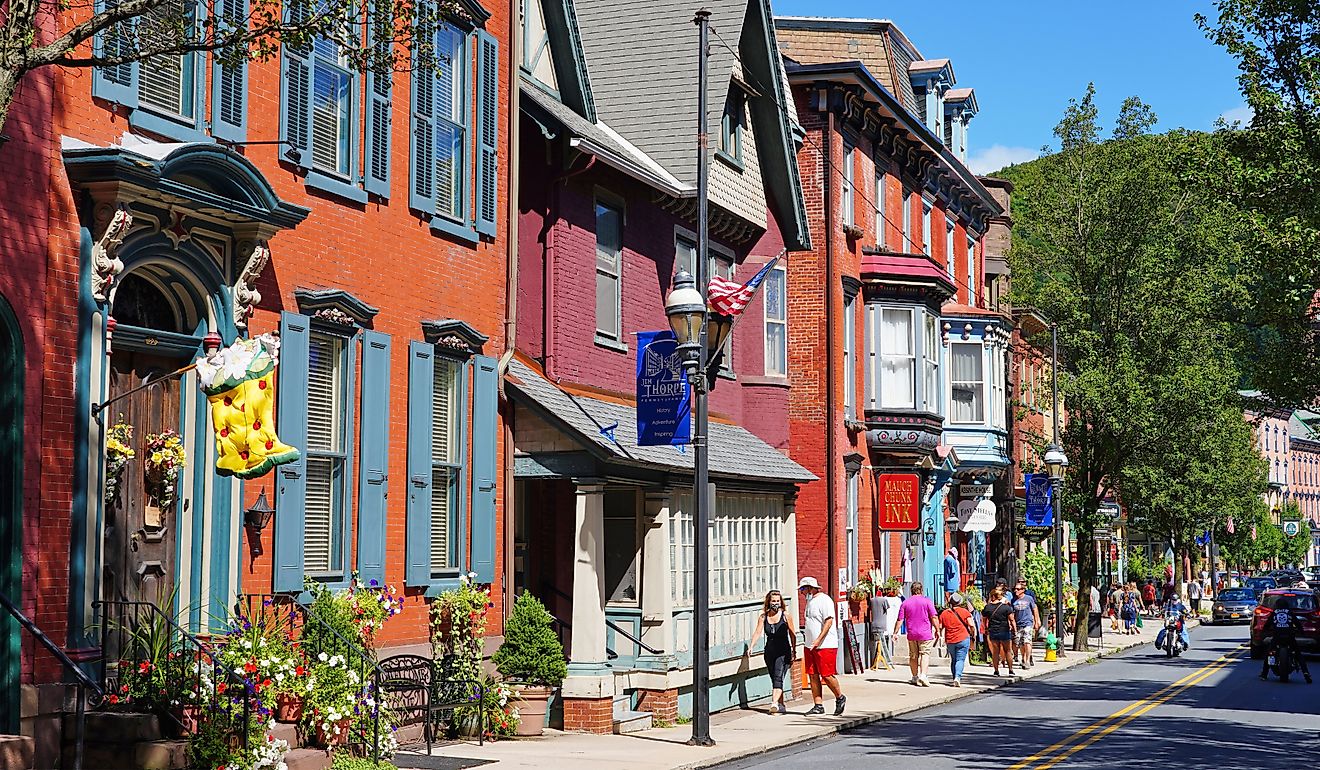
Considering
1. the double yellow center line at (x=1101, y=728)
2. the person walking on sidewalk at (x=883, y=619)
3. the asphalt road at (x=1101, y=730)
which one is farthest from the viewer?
the person walking on sidewalk at (x=883, y=619)

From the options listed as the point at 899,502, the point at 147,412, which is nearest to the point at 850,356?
the point at 899,502

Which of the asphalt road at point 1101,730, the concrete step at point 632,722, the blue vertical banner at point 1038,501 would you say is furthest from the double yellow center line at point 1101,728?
the blue vertical banner at point 1038,501

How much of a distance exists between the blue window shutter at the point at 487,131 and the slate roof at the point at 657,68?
5075 millimetres

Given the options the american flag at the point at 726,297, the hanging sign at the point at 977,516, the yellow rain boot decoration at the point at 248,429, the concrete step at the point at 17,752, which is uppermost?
the american flag at the point at 726,297

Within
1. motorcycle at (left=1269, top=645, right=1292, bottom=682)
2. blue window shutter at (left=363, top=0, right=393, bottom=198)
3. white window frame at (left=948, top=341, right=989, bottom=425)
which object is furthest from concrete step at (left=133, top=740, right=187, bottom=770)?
white window frame at (left=948, top=341, right=989, bottom=425)

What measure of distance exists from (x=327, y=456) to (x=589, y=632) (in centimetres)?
490

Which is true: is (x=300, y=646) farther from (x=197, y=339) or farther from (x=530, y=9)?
(x=530, y=9)

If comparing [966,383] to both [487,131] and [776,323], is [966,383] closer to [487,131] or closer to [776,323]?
[776,323]

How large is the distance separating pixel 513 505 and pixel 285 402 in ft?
16.4

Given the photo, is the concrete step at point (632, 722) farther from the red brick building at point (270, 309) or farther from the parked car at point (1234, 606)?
the parked car at point (1234, 606)

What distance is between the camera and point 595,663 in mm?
19469

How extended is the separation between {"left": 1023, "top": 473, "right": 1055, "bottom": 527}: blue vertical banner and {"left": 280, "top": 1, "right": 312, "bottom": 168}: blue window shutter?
29655mm

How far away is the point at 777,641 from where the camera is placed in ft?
77.0

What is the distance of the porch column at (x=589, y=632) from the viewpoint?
63.3ft
